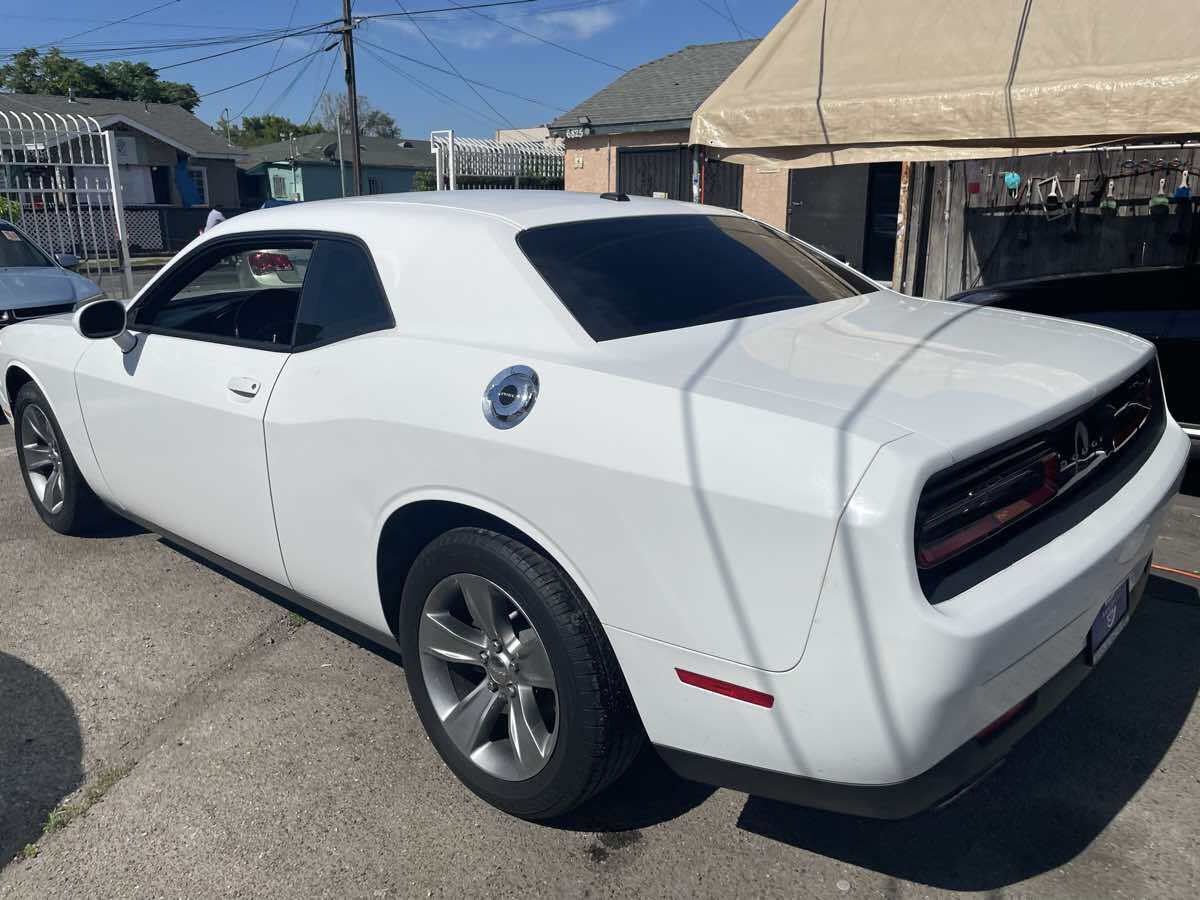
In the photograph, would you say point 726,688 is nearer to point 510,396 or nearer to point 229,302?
point 510,396

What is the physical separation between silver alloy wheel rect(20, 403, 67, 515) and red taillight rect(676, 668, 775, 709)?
3.62 meters

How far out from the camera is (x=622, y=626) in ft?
7.29

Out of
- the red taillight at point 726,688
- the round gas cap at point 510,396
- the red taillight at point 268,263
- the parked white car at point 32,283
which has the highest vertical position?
the red taillight at point 268,263

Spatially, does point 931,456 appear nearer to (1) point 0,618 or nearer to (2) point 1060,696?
(2) point 1060,696

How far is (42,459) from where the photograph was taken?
4.77 m

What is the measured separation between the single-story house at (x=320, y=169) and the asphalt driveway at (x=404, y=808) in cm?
4429

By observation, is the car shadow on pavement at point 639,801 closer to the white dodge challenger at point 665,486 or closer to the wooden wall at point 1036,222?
the white dodge challenger at point 665,486

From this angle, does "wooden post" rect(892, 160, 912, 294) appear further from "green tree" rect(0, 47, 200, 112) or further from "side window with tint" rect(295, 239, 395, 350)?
"green tree" rect(0, 47, 200, 112)

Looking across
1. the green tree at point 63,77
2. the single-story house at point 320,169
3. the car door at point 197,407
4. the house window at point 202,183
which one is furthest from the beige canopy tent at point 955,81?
the green tree at point 63,77

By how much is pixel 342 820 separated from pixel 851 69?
246 inches

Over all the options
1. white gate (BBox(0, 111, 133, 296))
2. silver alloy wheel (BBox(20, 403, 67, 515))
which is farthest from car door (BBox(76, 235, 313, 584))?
white gate (BBox(0, 111, 133, 296))

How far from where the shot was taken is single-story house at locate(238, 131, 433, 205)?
151 ft

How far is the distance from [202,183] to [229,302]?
3740 cm

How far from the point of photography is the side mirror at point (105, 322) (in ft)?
12.2
